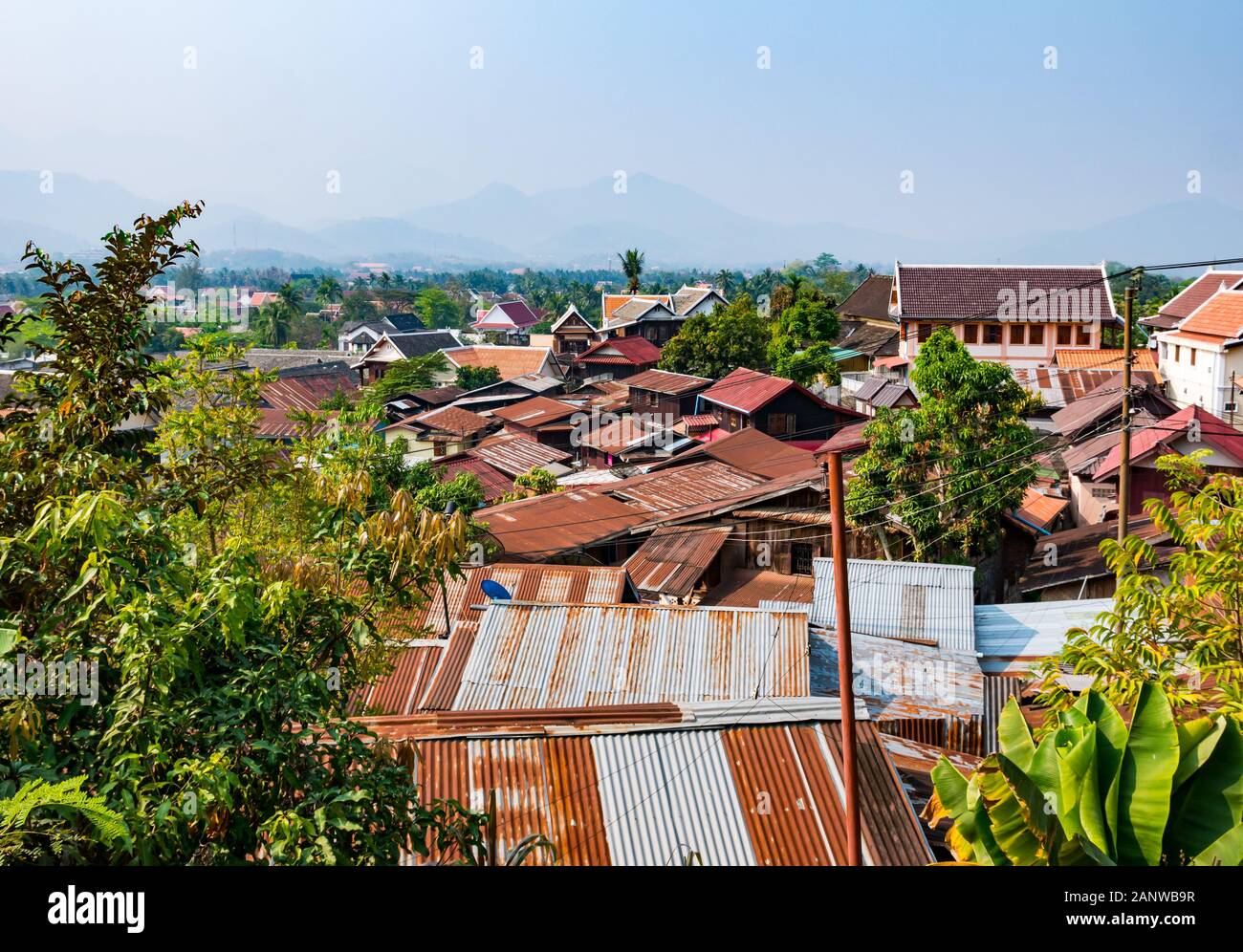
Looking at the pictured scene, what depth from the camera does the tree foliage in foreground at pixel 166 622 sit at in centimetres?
387

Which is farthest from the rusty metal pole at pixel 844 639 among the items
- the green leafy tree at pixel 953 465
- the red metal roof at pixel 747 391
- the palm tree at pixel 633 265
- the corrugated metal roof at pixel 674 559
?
the palm tree at pixel 633 265

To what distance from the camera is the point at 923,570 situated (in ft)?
50.6

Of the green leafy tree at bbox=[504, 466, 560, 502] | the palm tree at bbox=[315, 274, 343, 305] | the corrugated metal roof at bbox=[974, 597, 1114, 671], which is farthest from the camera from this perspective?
the palm tree at bbox=[315, 274, 343, 305]

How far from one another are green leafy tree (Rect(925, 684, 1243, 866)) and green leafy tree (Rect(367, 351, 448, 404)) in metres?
42.9

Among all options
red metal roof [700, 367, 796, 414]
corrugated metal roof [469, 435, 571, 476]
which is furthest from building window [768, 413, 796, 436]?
corrugated metal roof [469, 435, 571, 476]

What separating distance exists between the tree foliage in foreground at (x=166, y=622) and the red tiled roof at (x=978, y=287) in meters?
37.3

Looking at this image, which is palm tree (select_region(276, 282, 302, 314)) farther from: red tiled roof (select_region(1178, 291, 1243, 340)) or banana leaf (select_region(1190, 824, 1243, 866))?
banana leaf (select_region(1190, 824, 1243, 866))

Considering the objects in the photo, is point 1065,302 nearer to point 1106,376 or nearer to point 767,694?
point 1106,376

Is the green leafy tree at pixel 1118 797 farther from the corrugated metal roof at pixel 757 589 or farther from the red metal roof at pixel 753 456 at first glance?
the red metal roof at pixel 753 456

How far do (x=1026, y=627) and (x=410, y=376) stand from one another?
39500 mm

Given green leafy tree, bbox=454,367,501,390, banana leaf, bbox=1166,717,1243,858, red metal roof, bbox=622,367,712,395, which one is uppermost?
green leafy tree, bbox=454,367,501,390

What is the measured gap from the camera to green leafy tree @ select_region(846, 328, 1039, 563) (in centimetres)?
1853

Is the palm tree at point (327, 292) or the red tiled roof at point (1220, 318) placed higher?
the palm tree at point (327, 292)
